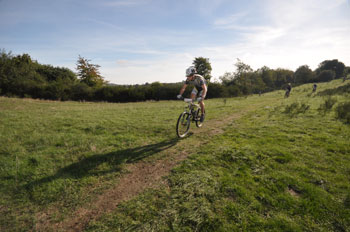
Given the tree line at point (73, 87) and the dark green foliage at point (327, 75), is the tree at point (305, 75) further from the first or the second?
the tree line at point (73, 87)

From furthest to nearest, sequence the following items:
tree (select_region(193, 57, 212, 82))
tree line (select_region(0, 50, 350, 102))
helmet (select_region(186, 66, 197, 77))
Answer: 1. tree (select_region(193, 57, 212, 82))
2. tree line (select_region(0, 50, 350, 102))
3. helmet (select_region(186, 66, 197, 77))

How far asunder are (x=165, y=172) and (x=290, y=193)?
3276 mm

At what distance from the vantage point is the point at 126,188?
4.01m

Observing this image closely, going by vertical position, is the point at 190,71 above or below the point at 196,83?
above

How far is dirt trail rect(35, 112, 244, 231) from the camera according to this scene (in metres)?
3.09

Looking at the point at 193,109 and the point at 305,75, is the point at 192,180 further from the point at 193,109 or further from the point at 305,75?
the point at 305,75

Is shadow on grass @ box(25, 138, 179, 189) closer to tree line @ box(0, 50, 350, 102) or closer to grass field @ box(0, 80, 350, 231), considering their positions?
grass field @ box(0, 80, 350, 231)

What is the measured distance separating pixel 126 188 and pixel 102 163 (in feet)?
5.35

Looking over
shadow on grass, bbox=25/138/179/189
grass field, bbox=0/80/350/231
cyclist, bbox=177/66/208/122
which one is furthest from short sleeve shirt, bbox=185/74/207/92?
shadow on grass, bbox=25/138/179/189

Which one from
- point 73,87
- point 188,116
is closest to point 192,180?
point 188,116

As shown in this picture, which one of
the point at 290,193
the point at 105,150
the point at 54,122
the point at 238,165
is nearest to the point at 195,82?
the point at 238,165

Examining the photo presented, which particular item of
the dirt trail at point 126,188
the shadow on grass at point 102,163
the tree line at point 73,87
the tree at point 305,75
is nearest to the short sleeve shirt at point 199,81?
the dirt trail at point 126,188

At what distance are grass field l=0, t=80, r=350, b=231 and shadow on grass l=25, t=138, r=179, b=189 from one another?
31 millimetres

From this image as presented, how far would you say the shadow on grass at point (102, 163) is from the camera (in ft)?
14.5
